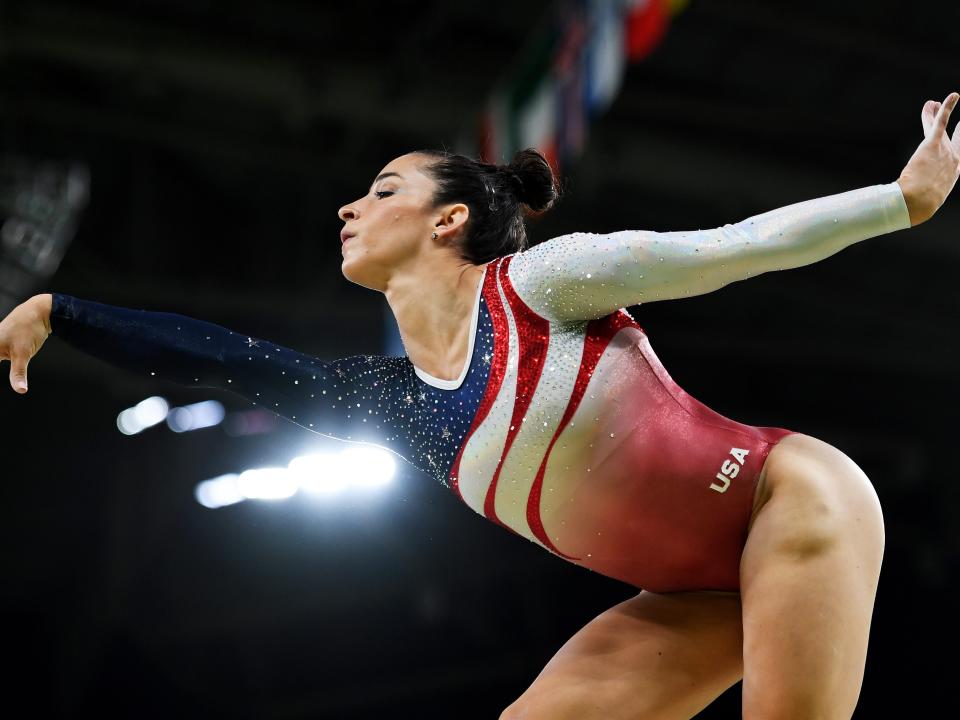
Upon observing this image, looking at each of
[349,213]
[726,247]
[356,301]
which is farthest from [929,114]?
[356,301]

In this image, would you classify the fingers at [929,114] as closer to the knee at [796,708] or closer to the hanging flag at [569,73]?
the knee at [796,708]

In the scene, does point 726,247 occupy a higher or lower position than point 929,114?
lower

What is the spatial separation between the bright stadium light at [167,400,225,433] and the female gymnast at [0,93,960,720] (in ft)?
23.3

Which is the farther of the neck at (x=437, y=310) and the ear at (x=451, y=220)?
the ear at (x=451, y=220)

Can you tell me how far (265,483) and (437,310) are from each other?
23.1 feet

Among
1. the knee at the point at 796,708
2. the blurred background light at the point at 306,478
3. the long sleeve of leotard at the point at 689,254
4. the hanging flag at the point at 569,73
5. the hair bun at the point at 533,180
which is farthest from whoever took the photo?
the blurred background light at the point at 306,478

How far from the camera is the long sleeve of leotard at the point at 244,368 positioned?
2.09m

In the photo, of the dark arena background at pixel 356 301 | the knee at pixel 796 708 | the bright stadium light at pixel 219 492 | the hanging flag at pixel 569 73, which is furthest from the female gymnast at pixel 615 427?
the bright stadium light at pixel 219 492

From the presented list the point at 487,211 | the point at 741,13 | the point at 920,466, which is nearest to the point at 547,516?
the point at 487,211

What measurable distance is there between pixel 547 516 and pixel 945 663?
7.48m

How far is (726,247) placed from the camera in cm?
183

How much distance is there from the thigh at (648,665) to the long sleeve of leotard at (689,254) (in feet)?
2.00

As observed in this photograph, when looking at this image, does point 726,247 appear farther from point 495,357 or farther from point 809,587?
point 809,587

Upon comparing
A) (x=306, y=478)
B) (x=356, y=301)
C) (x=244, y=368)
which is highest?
(x=356, y=301)
